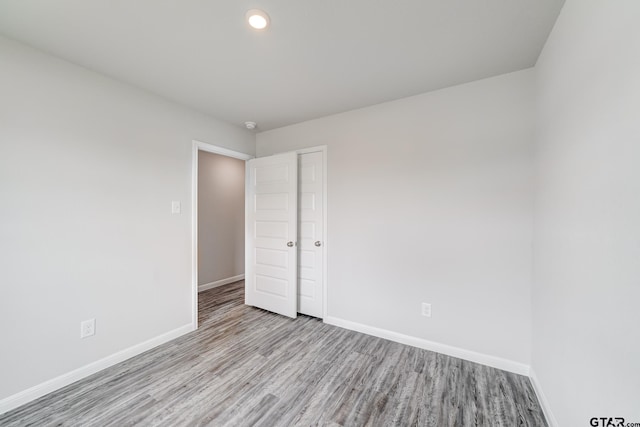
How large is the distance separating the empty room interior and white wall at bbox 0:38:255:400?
14 mm

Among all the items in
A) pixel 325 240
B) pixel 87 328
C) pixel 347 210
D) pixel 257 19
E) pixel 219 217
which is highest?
pixel 257 19

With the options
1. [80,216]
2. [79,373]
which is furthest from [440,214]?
[79,373]

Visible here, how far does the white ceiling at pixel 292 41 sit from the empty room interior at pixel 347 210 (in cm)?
2

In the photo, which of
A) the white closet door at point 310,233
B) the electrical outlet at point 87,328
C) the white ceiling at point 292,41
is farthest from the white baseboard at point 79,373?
the white ceiling at point 292,41

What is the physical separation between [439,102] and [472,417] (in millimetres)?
2506

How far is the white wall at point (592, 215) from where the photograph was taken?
88 cm

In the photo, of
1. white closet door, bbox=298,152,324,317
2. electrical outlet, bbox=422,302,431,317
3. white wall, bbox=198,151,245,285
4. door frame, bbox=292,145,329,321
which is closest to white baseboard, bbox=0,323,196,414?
white closet door, bbox=298,152,324,317

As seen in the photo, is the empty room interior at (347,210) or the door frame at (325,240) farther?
the door frame at (325,240)

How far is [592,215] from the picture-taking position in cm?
112

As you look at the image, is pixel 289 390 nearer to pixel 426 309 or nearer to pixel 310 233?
pixel 426 309

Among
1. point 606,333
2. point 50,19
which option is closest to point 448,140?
point 606,333

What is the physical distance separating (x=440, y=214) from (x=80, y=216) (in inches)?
121

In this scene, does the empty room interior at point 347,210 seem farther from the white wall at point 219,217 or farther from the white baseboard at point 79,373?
the white wall at point 219,217

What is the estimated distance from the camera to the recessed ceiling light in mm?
1445
